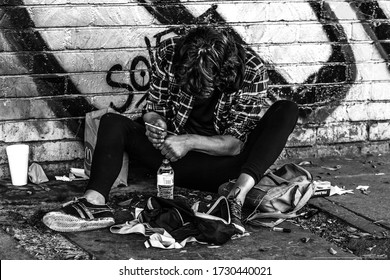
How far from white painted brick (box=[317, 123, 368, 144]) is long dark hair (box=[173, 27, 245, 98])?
1933 mm

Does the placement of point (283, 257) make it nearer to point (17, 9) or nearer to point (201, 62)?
point (201, 62)

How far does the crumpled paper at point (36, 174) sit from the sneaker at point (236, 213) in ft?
5.16

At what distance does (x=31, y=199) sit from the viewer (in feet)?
17.7

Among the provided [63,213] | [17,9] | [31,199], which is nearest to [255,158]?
[63,213]

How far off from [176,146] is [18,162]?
124 centimetres

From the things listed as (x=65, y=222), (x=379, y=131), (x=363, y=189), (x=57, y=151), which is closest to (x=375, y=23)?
(x=379, y=131)

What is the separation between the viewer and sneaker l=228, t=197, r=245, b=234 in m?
4.66

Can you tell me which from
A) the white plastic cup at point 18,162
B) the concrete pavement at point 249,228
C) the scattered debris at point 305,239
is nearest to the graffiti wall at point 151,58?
the white plastic cup at point 18,162

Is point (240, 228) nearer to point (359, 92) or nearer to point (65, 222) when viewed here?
point (65, 222)

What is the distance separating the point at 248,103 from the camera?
5070mm

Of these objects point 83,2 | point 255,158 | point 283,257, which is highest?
point 83,2

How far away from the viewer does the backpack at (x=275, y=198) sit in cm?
495

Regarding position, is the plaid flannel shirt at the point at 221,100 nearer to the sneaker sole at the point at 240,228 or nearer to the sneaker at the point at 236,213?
the sneaker at the point at 236,213
